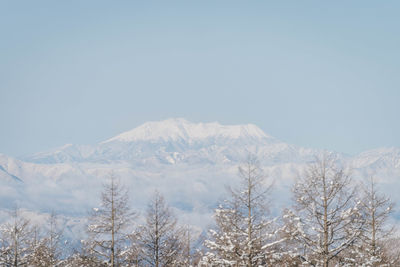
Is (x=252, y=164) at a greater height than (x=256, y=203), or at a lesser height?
greater

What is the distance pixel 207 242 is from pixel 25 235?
689 inches

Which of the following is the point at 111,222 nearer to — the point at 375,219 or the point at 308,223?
the point at 308,223

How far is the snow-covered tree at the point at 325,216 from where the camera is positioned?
26.3 m

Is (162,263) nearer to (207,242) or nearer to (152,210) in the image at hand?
(152,210)

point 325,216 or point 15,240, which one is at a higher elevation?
point 325,216

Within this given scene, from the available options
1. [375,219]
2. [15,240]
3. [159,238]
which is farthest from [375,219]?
[15,240]

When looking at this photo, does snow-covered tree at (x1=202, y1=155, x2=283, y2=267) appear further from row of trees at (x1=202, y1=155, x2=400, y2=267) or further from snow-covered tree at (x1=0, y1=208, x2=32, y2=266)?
snow-covered tree at (x1=0, y1=208, x2=32, y2=266)

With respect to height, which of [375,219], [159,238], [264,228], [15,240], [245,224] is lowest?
[15,240]

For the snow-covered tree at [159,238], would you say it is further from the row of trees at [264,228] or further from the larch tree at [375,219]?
→ the larch tree at [375,219]

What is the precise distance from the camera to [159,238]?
37.8m

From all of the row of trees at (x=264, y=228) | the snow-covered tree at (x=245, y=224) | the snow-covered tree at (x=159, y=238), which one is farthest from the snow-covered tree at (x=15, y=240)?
the snow-covered tree at (x=245, y=224)

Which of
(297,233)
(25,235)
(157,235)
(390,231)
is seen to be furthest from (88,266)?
(390,231)

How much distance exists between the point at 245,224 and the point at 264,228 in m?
1.25

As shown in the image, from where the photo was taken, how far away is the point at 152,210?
127 ft
